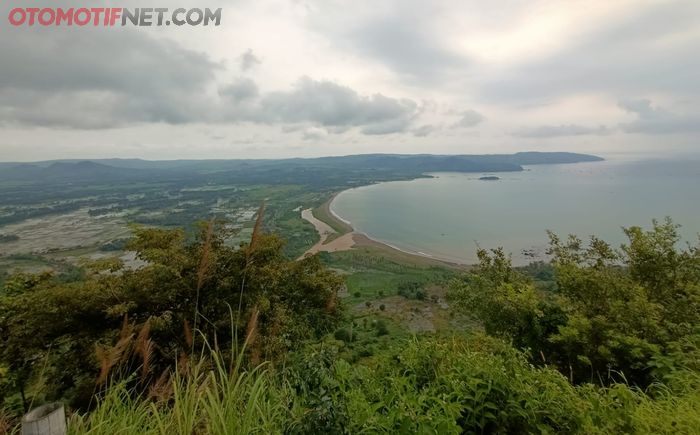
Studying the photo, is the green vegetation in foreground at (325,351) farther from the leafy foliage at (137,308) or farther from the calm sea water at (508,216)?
the calm sea water at (508,216)

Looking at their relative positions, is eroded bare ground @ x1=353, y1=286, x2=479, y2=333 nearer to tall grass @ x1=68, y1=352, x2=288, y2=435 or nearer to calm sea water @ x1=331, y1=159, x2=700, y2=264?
calm sea water @ x1=331, y1=159, x2=700, y2=264

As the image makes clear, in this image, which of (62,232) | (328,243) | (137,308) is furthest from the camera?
(62,232)

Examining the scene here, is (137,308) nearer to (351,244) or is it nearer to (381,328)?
(381,328)

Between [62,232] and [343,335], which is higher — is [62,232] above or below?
above

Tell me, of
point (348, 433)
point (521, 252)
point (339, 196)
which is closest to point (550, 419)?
point (348, 433)

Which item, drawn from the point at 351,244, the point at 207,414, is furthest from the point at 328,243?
the point at 207,414

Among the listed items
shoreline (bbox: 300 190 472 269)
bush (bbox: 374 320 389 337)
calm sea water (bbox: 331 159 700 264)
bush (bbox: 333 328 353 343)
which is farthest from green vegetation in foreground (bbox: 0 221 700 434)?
calm sea water (bbox: 331 159 700 264)

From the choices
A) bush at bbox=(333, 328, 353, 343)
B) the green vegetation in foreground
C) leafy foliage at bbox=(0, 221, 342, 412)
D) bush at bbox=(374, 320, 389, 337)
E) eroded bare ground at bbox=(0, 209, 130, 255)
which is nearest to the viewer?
the green vegetation in foreground

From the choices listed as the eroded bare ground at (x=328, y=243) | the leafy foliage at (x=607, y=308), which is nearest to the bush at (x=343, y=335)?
the leafy foliage at (x=607, y=308)

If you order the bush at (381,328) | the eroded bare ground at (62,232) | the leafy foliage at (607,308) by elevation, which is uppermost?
the leafy foliage at (607,308)
